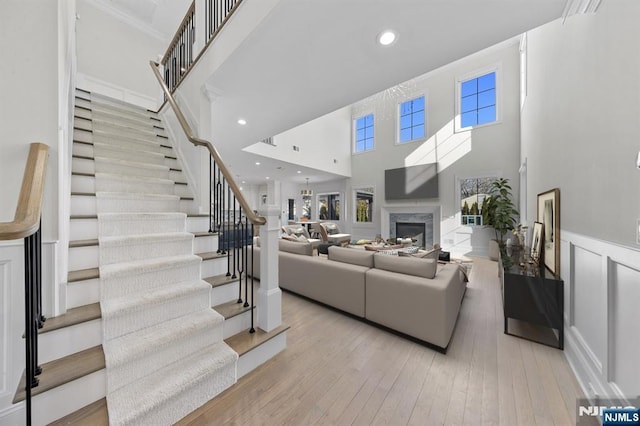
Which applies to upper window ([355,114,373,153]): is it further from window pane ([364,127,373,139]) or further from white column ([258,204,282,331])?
white column ([258,204,282,331])

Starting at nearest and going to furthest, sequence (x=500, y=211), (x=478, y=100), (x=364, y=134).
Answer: (x=500, y=211) → (x=478, y=100) → (x=364, y=134)

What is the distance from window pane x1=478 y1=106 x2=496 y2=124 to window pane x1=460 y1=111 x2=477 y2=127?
0.41ft

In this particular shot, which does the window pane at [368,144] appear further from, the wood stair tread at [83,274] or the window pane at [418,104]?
the wood stair tread at [83,274]

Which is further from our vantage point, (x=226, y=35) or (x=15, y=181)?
(x=226, y=35)

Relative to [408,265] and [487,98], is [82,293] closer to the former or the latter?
[408,265]

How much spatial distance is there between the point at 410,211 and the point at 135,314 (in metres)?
7.65

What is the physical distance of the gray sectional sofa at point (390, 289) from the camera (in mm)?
2074

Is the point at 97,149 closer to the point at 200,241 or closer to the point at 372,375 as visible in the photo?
the point at 200,241

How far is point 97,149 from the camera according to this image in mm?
2686

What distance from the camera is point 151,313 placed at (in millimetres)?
1611

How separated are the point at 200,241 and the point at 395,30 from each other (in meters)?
2.63

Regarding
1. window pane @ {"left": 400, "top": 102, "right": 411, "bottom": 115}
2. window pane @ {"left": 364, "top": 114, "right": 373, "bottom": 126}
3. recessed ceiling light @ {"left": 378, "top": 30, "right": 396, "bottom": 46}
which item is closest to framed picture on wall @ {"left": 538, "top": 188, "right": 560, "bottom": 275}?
recessed ceiling light @ {"left": 378, "top": 30, "right": 396, "bottom": 46}

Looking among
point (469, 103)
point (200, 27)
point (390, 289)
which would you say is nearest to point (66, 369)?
point (390, 289)

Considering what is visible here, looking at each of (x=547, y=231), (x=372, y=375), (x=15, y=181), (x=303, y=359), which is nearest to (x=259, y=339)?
(x=303, y=359)
